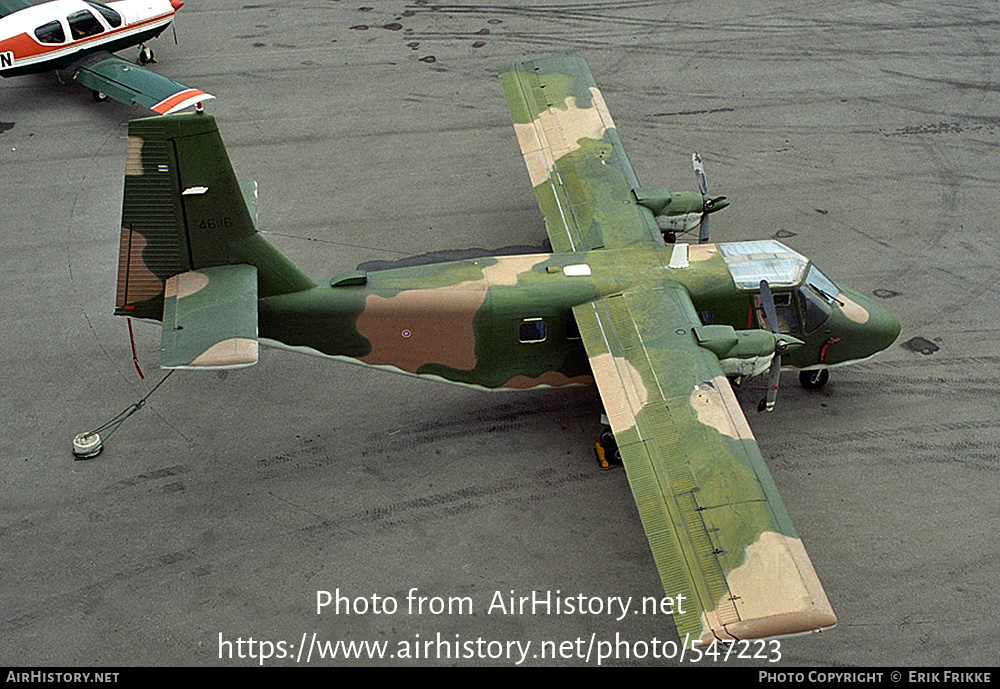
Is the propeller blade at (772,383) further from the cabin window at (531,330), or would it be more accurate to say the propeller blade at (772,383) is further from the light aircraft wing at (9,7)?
the light aircraft wing at (9,7)

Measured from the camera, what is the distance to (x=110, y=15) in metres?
32.1

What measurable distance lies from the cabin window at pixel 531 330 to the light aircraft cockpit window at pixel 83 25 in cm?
2246

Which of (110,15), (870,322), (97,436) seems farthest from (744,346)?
(110,15)

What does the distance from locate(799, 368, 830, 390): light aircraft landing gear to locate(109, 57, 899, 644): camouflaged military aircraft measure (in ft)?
0.13

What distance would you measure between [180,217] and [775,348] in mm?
11644

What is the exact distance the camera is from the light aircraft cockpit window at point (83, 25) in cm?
3155

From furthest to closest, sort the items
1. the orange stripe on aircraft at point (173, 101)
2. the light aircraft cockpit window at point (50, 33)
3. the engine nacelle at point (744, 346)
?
the light aircraft cockpit window at point (50, 33) < the orange stripe on aircraft at point (173, 101) < the engine nacelle at point (744, 346)

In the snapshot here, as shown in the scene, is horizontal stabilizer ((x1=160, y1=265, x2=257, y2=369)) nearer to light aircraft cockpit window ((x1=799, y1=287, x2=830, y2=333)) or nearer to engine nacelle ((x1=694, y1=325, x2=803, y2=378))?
engine nacelle ((x1=694, y1=325, x2=803, y2=378))

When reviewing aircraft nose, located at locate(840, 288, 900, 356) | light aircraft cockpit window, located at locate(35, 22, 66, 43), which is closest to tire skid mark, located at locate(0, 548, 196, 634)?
aircraft nose, located at locate(840, 288, 900, 356)

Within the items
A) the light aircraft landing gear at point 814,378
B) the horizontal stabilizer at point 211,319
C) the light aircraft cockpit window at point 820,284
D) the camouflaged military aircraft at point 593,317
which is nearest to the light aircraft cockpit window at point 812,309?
the camouflaged military aircraft at point 593,317

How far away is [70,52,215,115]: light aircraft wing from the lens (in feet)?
97.0

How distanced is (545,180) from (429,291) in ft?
19.1
